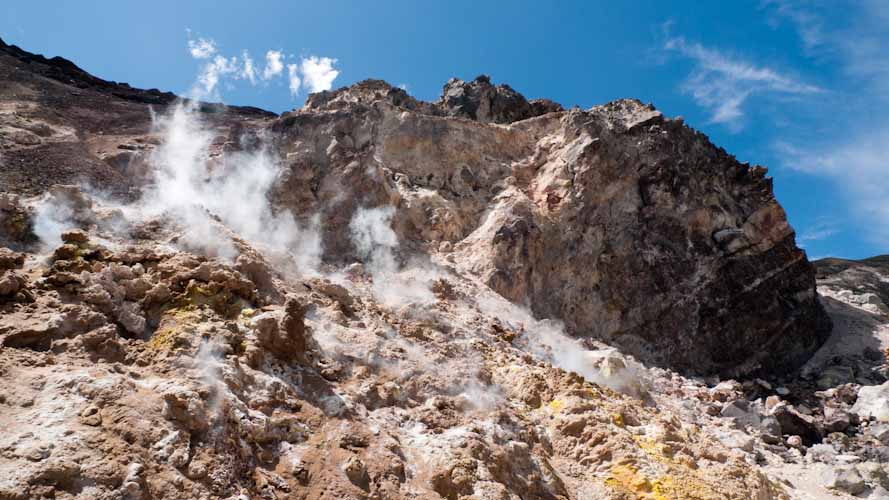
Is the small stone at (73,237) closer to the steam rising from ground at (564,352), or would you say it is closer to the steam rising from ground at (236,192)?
the steam rising from ground at (236,192)

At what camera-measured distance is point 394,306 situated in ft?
35.7

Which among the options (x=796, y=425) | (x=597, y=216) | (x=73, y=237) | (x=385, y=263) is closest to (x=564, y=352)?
(x=385, y=263)

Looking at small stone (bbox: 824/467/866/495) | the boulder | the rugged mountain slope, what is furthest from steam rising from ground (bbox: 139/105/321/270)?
the boulder

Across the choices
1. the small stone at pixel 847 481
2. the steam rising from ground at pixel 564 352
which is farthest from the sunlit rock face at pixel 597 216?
the small stone at pixel 847 481

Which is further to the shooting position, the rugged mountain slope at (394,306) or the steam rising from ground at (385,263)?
the steam rising from ground at (385,263)

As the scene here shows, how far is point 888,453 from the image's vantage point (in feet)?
37.2

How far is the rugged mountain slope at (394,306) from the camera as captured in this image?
17.3ft

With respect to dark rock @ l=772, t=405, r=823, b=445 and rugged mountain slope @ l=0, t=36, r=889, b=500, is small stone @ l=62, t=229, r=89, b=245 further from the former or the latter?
dark rock @ l=772, t=405, r=823, b=445

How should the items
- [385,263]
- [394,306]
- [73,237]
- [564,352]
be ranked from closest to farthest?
[73,237] < [394,306] < [564,352] < [385,263]

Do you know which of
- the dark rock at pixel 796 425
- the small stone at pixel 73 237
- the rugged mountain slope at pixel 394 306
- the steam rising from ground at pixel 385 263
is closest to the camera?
the rugged mountain slope at pixel 394 306

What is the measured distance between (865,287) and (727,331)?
14805 mm

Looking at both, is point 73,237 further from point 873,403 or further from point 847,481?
point 873,403

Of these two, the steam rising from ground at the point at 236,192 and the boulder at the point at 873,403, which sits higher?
the steam rising from ground at the point at 236,192

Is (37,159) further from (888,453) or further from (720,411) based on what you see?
(888,453)
